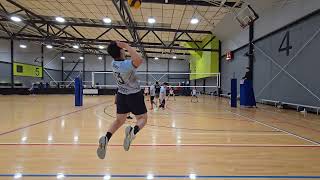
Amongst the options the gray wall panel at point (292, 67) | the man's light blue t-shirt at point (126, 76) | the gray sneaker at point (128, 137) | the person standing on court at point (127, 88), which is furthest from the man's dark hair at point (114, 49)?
the gray wall panel at point (292, 67)

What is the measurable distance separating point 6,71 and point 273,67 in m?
27.2

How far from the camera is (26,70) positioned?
36.5 metres

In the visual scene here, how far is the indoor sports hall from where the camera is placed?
4391 mm

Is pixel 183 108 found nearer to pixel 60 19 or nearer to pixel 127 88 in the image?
pixel 127 88

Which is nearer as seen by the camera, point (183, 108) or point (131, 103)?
point (131, 103)

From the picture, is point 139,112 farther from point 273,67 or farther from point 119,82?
point 273,67

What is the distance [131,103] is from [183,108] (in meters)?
11.1

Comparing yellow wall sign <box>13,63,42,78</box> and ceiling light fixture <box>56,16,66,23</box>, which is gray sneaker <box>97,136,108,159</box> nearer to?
ceiling light fixture <box>56,16,66,23</box>

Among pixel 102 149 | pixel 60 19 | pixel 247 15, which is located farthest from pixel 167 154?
pixel 60 19

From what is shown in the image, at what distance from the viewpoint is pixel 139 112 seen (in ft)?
14.8

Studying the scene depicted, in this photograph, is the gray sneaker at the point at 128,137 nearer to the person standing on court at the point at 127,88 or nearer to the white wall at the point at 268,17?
the person standing on court at the point at 127,88

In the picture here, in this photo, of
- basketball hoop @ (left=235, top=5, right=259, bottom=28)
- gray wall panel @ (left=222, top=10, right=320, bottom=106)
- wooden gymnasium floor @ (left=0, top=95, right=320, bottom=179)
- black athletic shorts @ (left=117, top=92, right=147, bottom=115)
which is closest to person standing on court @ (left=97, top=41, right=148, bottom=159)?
black athletic shorts @ (left=117, top=92, right=147, bottom=115)

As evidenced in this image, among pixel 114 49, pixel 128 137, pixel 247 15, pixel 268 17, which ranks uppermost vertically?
pixel 247 15

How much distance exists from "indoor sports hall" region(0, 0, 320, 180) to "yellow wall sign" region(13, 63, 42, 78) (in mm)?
115
